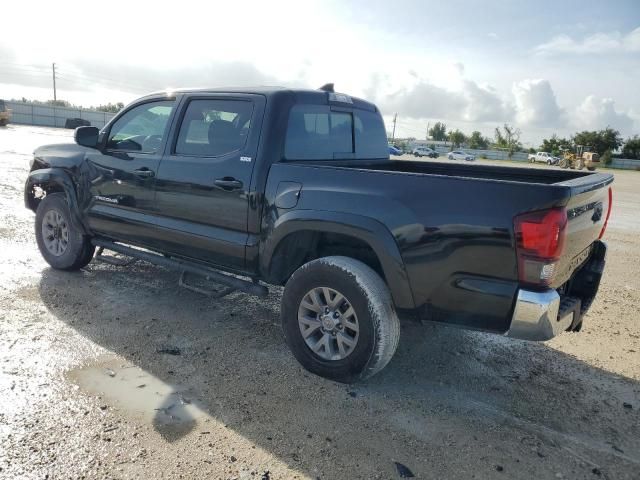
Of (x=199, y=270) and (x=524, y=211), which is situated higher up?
(x=524, y=211)

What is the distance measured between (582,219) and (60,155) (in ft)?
15.6

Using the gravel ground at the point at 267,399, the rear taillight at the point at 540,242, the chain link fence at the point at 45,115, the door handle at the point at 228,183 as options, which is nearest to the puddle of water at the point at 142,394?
the gravel ground at the point at 267,399

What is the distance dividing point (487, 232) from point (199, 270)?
7.76ft

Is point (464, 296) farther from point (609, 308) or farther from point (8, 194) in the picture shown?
point (8, 194)

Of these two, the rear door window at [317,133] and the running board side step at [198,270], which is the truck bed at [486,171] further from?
the running board side step at [198,270]

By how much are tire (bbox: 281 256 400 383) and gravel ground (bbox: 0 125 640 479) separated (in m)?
0.17

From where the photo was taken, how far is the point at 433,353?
3865mm

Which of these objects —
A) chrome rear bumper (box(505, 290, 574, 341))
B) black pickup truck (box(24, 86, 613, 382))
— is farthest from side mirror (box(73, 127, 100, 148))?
chrome rear bumper (box(505, 290, 574, 341))

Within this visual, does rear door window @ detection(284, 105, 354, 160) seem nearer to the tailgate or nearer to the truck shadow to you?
the truck shadow

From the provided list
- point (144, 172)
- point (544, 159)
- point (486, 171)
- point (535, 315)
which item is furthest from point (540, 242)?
point (544, 159)

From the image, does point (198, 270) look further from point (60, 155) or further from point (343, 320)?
point (60, 155)

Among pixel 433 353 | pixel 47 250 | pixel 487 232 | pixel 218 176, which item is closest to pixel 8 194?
pixel 47 250

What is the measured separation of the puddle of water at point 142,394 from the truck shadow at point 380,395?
0.06ft

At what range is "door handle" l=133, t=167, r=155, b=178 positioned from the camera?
4.22 m
